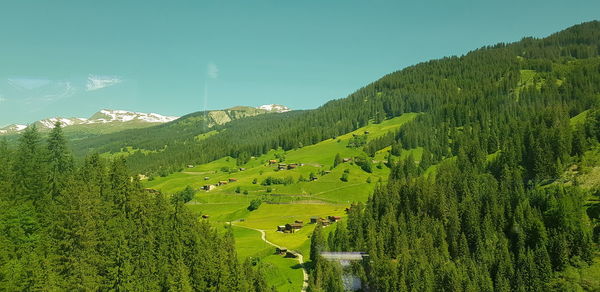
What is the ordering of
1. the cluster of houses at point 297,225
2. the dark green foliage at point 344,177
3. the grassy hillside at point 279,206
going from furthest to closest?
1. the dark green foliage at point 344,177
2. the cluster of houses at point 297,225
3. the grassy hillside at point 279,206

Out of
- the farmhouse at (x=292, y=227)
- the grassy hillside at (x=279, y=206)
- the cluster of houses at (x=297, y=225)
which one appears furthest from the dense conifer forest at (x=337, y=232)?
the farmhouse at (x=292, y=227)

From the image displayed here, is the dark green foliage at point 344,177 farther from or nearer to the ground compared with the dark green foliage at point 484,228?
farther from the ground

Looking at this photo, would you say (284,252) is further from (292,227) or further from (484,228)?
(484,228)

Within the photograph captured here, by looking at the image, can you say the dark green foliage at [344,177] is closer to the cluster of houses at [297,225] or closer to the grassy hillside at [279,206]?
the grassy hillside at [279,206]

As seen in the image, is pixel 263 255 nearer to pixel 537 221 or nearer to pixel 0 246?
pixel 0 246

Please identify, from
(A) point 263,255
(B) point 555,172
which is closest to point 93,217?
(A) point 263,255

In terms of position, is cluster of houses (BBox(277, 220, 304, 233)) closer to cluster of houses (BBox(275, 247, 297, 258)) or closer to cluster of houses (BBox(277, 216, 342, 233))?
cluster of houses (BBox(277, 216, 342, 233))

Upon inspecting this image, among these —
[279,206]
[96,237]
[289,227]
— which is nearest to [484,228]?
[289,227]

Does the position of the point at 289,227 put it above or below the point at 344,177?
below

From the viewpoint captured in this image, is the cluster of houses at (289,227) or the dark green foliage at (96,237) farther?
the cluster of houses at (289,227)

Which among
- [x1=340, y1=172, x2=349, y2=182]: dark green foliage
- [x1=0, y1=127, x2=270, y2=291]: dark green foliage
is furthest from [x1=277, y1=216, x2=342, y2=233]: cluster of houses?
[x1=340, y1=172, x2=349, y2=182]: dark green foliage

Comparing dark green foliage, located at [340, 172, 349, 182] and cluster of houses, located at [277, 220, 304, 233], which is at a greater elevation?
dark green foliage, located at [340, 172, 349, 182]

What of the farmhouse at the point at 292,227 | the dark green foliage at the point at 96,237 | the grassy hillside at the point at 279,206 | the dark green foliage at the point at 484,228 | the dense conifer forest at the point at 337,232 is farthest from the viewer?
the farmhouse at the point at 292,227

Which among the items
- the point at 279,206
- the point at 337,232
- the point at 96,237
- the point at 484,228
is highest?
the point at 96,237
